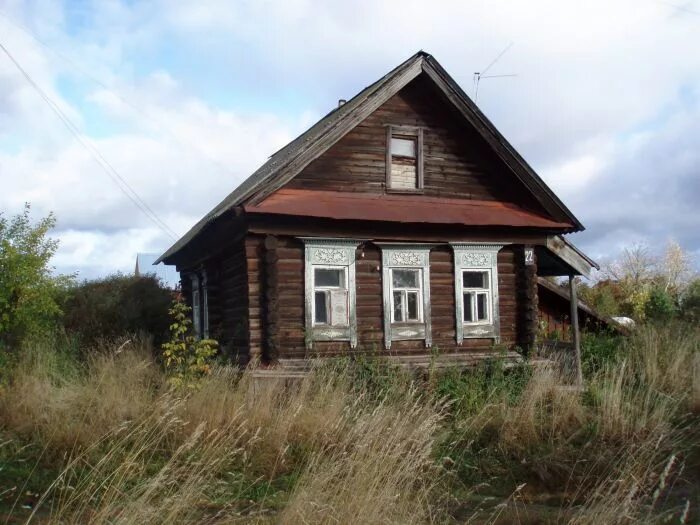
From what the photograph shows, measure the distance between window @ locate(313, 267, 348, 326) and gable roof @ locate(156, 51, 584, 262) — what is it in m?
1.83

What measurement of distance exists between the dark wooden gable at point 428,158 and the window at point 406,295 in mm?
1608

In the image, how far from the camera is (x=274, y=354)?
459 inches

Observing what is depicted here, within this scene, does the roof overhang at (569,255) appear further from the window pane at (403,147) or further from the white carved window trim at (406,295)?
the window pane at (403,147)

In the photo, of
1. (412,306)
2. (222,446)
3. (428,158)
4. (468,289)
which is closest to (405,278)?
(412,306)

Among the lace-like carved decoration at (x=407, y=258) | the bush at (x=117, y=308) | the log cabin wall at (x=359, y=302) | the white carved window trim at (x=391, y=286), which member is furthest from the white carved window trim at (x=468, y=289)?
the bush at (x=117, y=308)

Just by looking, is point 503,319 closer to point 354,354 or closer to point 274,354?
point 354,354

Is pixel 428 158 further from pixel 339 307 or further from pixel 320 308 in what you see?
pixel 320 308

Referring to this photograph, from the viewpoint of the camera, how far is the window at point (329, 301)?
486 inches

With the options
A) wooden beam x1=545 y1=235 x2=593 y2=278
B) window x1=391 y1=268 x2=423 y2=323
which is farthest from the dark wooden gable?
window x1=391 y1=268 x2=423 y2=323

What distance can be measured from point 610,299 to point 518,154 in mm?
19185

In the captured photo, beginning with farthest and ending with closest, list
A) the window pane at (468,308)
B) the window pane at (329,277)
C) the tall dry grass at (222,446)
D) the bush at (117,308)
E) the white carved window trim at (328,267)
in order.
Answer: the bush at (117,308)
the window pane at (468,308)
the window pane at (329,277)
the white carved window trim at (328,267)
the tall dry grass at (222,446)

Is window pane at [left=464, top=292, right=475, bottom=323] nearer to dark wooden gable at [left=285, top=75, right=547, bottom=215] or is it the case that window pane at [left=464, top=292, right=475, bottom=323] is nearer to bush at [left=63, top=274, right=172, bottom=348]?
dark wooden gable at [left=285, top=75, right=547, bottom=215]

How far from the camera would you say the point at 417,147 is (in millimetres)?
13555

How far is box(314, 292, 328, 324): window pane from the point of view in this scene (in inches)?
486
